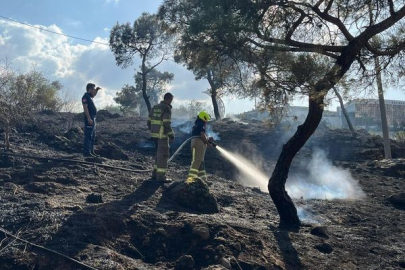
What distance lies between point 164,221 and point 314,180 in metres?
9.34

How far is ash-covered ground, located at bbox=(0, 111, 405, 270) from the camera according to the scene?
5727 millimetres

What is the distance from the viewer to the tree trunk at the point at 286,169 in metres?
8.20

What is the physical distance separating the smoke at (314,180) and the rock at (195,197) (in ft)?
12.4

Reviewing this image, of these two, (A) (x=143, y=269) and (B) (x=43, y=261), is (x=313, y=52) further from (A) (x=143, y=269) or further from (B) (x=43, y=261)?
(B) (x=43, y=261)

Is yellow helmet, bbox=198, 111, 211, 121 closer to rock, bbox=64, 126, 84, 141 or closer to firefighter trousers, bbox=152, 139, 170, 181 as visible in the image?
firefighter trousers, bbox=152, 139, 170, 181

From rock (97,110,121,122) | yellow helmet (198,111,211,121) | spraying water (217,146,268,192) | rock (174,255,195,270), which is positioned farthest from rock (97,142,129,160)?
rock (97,110,121,122)

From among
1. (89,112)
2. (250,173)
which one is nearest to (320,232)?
(89,112)

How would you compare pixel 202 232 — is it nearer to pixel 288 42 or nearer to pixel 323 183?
pixel 288 42

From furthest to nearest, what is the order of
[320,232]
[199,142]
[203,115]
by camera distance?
[199,142], [203,115], [320,232]

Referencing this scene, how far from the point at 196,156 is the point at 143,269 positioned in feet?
15.9

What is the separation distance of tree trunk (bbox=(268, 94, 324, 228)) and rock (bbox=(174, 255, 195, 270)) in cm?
289

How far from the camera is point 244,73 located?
9445 mm

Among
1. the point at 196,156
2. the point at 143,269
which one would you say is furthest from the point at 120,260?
the point at 196,156

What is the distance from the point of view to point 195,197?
828 cm
